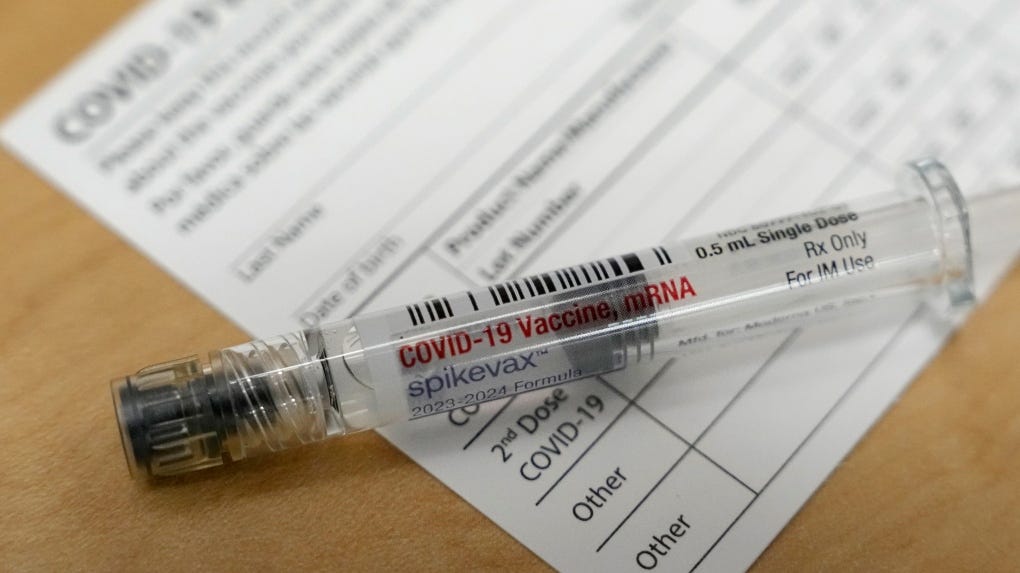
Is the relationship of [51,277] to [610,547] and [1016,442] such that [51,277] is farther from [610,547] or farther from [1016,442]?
[1016,442]

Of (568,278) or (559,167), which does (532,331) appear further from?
(559,167)

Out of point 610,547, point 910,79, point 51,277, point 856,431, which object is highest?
point 910,79

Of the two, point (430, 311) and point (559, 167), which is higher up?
point (559, 167)

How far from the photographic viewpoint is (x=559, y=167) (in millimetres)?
565

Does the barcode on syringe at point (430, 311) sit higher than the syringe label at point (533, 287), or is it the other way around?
the syringe label at point (533, 287)

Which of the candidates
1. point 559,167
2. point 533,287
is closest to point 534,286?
point 533,287

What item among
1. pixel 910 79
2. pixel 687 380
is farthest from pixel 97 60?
pixel 910 79

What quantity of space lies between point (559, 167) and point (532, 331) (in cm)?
14

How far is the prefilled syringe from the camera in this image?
0.45m

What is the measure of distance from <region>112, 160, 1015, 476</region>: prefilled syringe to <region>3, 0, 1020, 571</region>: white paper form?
1.4 inches

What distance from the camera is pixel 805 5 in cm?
62

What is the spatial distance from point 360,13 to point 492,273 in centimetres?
21

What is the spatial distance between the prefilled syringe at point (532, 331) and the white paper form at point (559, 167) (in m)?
0.04

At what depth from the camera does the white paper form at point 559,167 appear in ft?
1.60
